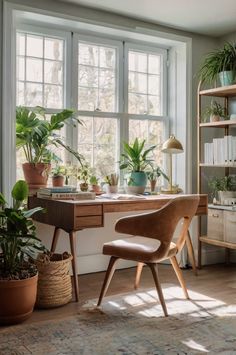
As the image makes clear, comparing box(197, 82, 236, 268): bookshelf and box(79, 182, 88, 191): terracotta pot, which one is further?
box(197, 82, 236, 268): bookshelf

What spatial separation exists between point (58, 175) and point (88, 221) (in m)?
0.65

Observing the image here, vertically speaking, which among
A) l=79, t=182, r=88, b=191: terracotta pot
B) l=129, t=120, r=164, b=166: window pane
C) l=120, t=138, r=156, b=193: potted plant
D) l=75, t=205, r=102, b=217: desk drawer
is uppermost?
l=129, t=120, r=164, b=166: window pane

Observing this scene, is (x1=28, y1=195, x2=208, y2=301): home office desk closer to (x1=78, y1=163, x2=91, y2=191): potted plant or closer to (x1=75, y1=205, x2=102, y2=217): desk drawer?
(x1=75, y1=205, x2=102, y2=217): desk drawer

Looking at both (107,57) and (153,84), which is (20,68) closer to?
(107,57)

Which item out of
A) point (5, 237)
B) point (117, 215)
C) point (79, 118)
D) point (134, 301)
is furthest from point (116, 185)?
point (5, 237)

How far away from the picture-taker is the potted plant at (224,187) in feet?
13.1

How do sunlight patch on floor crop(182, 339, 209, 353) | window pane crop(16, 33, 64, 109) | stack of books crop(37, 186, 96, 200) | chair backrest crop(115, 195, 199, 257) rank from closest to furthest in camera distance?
sunlight patch on floor crop(182, 339, 209, 353)
chair backrest crop(115, 195, 199, 257)
stack of books crop(37, 186, 96, 200)
window pane crop(16, 33, 64, 109)

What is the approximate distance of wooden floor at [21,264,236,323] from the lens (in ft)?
9.48

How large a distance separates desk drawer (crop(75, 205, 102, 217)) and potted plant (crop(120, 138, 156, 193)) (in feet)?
2.51

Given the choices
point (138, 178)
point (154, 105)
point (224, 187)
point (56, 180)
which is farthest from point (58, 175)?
point (224, 187)

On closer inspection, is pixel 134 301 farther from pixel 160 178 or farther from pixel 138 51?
pixel 138 51

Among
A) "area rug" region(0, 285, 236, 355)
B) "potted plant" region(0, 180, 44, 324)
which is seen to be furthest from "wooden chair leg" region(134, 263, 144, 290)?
"potted plant" region(0, 180, 44, 324)

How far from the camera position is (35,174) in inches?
134

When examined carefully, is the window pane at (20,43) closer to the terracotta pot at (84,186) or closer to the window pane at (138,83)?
the window pane at (138,83)
